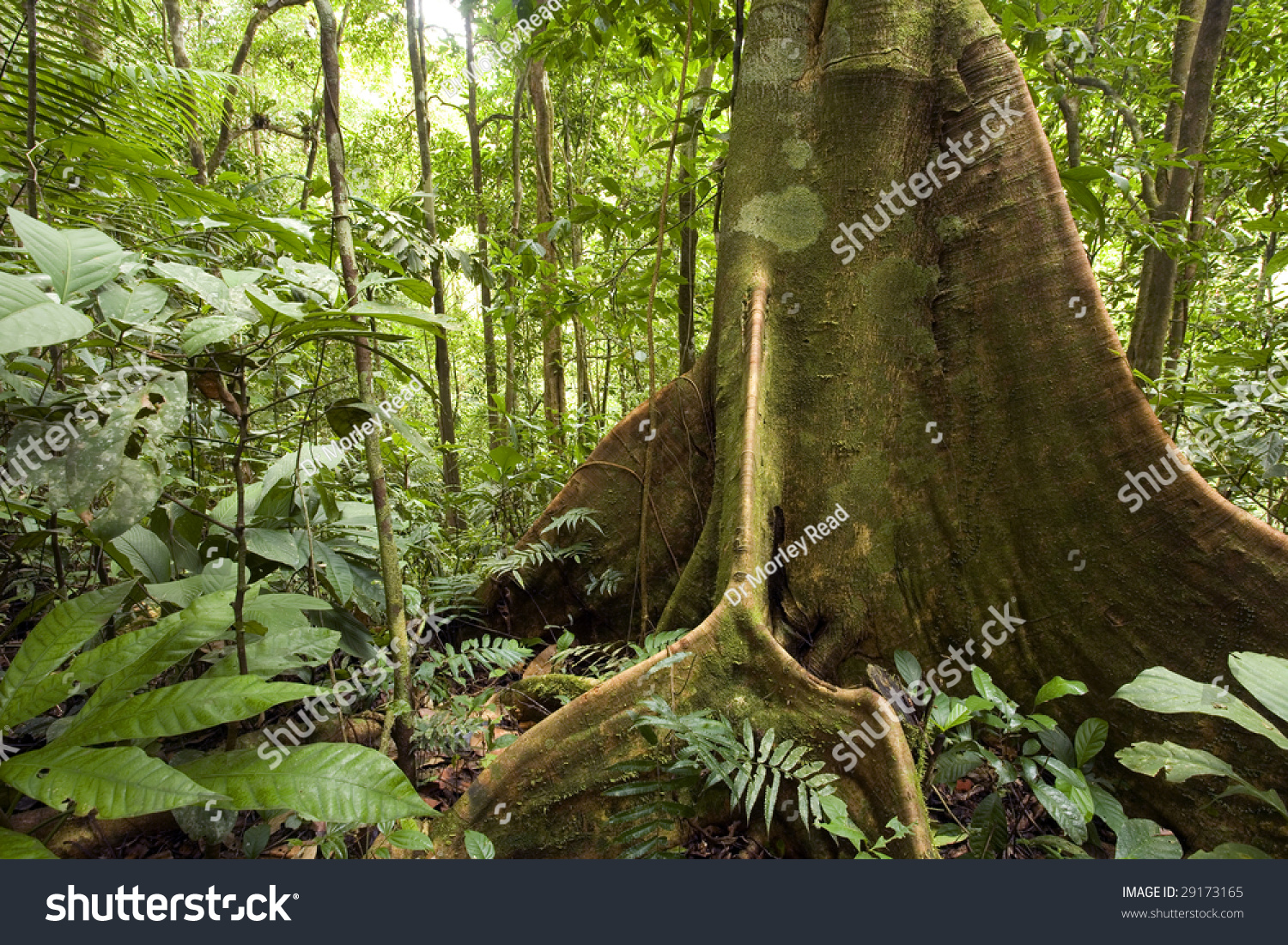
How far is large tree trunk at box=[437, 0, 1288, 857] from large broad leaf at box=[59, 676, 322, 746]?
66 centimetres

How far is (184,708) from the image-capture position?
58.4 inches

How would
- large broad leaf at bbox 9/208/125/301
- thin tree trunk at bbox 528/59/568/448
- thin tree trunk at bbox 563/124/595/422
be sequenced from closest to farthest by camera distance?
large broad leaf at bbox 9/208/125/301, thin tree trunk at bbox 528/59/568/448, thin tree trunk at bbox 563/124/595/422

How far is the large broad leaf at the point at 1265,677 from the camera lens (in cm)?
153

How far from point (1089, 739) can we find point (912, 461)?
1053 mm

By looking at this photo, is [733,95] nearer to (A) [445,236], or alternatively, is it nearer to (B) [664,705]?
(A) [445,236]

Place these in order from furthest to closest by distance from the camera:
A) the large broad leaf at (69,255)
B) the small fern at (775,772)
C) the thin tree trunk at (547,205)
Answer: the thin tree trunk at (547,205) → the small fern at (775,772) → the large broad leaf at (69,255)

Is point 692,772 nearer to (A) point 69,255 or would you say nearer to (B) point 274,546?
(B) point 274,546

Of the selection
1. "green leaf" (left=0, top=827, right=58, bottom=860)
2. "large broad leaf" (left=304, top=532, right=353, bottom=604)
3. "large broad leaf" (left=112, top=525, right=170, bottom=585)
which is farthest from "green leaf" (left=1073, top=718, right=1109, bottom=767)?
"large broad leaf" (left=112, top=525, right=170, bottom=585)

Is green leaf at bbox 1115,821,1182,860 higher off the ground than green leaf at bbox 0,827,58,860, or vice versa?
green leaf at bbox 0,827,58,860

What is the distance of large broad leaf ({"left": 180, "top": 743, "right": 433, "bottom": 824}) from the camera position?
1.42 metres

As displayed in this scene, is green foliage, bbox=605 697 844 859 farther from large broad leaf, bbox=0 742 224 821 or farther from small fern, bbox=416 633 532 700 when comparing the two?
large broad leaf, bbox=0 742 224 821

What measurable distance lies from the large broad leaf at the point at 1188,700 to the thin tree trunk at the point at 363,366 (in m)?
1.86

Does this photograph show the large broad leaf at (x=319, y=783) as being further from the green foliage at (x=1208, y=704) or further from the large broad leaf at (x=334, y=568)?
the green foliage at (x=1208, y=704)

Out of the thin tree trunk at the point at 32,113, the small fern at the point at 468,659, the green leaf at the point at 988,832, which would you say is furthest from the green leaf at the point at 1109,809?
the thin tree trunk at the point at 32,113
